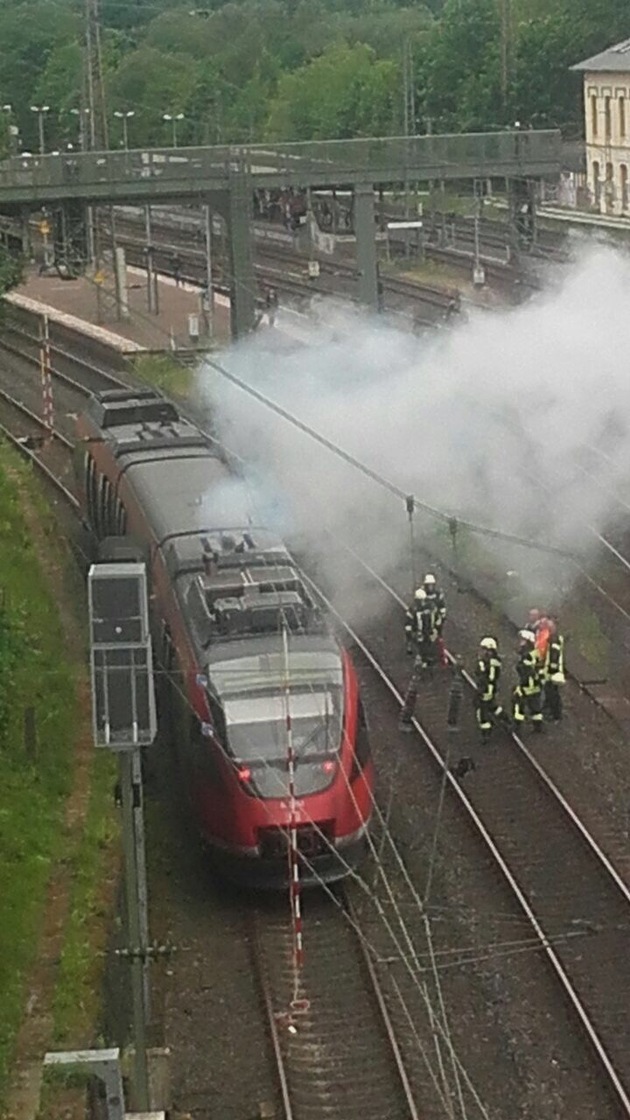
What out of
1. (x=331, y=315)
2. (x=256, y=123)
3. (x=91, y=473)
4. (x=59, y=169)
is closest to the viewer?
(x=91, y=473)

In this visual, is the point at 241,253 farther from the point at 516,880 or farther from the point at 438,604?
the point at 516,880

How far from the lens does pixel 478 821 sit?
16.3m

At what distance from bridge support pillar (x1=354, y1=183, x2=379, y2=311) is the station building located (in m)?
22.2

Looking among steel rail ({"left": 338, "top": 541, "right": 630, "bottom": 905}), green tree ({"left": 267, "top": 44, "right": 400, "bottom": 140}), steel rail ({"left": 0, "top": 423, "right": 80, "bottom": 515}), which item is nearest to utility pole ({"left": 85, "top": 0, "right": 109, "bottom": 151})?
steel rail ({"left": 0, "top": 423, "right": 80, "bottom": 515})

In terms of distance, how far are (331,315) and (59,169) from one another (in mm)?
6903

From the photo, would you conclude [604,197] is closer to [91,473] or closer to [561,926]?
[91,473]

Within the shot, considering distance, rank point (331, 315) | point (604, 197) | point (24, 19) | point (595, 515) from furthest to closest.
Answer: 1. point (24, 19)
2. point (604, 197)
3. point (331, 315)
4. point (595, 515)

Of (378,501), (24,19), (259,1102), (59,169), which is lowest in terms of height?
(259,1102)

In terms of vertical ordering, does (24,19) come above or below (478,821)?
above

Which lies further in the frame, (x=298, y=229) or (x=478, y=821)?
(x=298, y=229)

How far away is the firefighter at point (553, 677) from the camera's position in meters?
18.4

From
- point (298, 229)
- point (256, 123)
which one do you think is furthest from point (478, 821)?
point (256, 123)

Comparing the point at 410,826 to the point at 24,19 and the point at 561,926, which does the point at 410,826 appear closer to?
the point at 561,926

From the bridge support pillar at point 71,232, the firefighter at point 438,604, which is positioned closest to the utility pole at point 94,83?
the bridge support pillar at point 71,232
